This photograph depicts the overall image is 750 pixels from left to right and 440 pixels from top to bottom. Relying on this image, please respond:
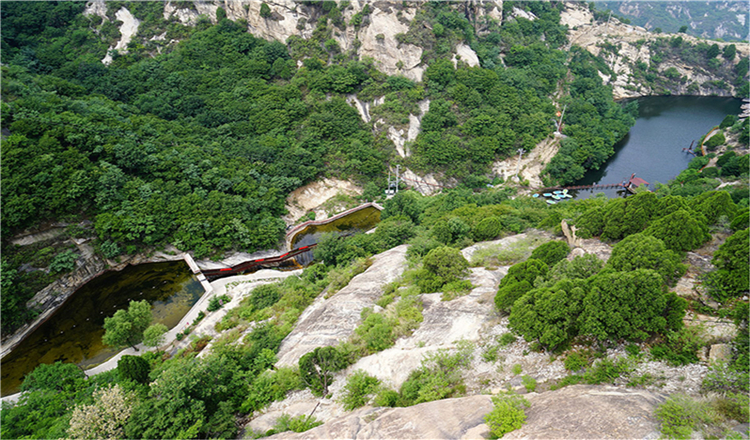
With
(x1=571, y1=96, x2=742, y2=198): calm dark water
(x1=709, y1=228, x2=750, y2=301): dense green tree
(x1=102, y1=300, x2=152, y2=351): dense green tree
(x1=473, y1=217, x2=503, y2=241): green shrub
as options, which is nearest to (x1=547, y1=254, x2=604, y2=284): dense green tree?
(x1=709, y1=228, x2=750, y2=301): dense green tree

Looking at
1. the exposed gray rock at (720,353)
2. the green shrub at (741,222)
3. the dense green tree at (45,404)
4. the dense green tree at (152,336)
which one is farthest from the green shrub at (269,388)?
the green shrub at (741,222)

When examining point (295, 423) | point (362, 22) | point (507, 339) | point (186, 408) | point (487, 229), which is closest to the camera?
point (295, 423)

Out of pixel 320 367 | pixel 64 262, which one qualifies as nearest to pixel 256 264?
pixel 64 262

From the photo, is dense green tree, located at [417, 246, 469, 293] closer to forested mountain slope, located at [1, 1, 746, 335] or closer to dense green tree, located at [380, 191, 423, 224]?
dense green tree, located at [380, 191, 423, 224]

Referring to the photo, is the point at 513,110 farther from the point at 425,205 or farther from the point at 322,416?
the point at 322,416

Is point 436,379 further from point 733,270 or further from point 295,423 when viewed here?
point 733,270

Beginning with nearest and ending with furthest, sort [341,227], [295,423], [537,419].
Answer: [537,419] < [295,423] < [341,227]

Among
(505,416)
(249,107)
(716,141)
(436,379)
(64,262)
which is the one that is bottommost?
(716,141)
